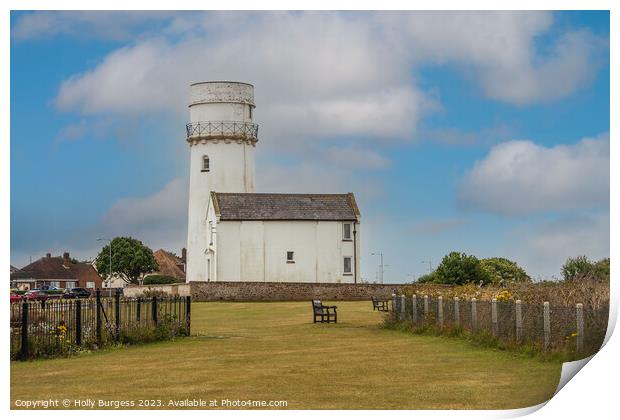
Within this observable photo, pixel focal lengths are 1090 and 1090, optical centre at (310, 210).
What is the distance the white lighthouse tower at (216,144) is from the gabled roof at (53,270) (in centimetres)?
3409

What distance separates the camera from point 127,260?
117688 millimetres

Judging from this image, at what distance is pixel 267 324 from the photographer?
41.7 meters

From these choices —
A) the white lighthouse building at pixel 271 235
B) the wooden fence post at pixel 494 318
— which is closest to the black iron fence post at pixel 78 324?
the wooden fence post at pixel 494 318

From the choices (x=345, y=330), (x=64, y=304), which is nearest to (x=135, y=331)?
(x=64, y=304)

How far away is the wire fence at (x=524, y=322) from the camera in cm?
2427

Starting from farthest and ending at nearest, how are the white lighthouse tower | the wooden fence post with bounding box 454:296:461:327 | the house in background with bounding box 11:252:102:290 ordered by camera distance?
the house in background with bounding box 11:252:102:290
the white lighthouse tower
the wooden fence post with bounding box 454:296:461:327

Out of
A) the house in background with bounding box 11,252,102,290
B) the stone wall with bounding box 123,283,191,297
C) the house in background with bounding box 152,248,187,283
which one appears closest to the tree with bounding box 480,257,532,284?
the stone wall with bounding box 123,283,191,297

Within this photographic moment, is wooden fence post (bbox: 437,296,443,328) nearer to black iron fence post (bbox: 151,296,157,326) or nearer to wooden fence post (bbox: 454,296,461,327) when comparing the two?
wooden fence post (bbox: 454,296,461,327)

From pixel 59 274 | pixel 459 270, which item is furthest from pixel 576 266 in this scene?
pixel 59 274

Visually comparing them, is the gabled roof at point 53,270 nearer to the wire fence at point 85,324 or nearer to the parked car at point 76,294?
the parked car at point 76,294

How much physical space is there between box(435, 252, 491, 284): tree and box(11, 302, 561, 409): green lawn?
100 ft

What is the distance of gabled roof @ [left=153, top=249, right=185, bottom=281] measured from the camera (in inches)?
5463

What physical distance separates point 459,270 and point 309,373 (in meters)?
42.0

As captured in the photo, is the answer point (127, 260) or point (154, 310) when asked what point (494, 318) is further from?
point (127, 260)
